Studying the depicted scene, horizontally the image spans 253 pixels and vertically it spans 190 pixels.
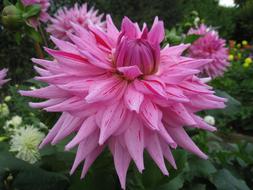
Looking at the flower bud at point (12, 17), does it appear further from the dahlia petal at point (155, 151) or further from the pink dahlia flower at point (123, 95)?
the dahlia petal at point (155, 151)

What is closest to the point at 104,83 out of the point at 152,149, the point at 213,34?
the point at 152,149

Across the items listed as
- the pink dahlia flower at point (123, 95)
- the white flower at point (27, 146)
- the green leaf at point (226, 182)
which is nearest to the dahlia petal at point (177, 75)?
the pink dahlia flower at point (123, 95)

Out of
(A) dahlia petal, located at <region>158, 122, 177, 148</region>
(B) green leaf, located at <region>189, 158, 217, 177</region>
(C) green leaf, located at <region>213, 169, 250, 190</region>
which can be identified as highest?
(A) dahlia petal, located at <region>158, 122, 177, 148</region>

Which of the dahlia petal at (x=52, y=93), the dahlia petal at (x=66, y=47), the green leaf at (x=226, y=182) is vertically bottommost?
the green leaf at (x=226, y=182)

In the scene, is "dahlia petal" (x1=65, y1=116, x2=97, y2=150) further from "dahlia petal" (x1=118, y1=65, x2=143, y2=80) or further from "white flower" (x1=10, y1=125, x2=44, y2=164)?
"white flower" (x1=10, y1=125, x2=44, y2=164)

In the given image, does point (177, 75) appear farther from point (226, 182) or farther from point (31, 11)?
point (226, 182)

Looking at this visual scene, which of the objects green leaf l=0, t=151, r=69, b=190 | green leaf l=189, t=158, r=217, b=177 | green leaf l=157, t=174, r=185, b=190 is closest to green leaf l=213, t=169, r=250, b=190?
green leaf l=189, t=158, r=217, b=177

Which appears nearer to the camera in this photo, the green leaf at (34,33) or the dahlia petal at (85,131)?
the dahlia petal at (85,131)
